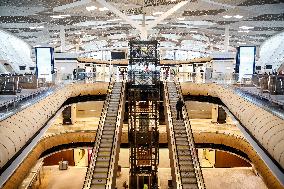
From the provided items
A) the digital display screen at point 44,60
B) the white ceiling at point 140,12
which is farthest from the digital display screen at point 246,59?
the digital display screen at point 44,60

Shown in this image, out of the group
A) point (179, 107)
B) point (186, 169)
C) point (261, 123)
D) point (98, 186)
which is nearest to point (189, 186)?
point (186, 169)

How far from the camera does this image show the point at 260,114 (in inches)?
470

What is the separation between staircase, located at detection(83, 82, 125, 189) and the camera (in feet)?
47.2

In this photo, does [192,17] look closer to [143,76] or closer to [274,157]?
[143,76]

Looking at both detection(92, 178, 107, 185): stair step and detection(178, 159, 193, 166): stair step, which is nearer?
detection(92, 178, 107, 185): stair step

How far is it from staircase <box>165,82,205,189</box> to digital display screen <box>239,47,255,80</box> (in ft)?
23.5

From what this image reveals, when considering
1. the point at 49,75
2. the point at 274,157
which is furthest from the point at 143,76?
the point at 274,157

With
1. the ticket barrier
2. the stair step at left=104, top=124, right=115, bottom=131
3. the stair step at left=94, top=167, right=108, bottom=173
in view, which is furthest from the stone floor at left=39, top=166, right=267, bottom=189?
the stair step at left=94, top=167, right=108, bottom=173

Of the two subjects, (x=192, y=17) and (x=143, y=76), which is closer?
(x=143, y=76)

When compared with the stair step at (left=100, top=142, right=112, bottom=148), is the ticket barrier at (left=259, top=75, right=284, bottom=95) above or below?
above

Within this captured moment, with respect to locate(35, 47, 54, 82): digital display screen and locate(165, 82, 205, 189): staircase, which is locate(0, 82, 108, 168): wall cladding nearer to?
locate(165, 82, 205, 189): staircase

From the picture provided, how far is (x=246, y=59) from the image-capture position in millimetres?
24453

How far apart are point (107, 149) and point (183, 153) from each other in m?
3.75

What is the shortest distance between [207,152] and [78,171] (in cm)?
1217
